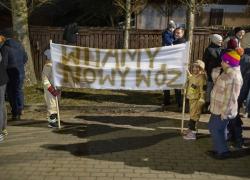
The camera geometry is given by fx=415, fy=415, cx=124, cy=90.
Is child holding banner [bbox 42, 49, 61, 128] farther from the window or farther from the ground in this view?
the window

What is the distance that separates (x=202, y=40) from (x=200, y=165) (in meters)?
7.48

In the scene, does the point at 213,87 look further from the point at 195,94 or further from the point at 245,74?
the point at 245,74

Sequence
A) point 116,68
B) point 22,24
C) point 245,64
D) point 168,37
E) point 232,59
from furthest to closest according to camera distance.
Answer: point 22,24, point 168,37, point 116,68, point 245,64, point 232,59

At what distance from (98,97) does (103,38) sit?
11.8 feet

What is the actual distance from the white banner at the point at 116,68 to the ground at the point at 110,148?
0.87 meters

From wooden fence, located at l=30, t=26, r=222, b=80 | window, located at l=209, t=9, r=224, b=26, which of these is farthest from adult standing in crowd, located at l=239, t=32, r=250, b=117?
window, located at l=209, t=9, r=224, b=26

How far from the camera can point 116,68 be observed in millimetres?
7910

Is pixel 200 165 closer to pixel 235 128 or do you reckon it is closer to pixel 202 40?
pixel 235 128

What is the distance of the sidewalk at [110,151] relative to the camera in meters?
5.93

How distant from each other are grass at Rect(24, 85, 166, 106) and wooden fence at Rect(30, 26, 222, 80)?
2.46 m

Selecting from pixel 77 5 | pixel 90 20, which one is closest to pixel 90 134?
pixel 90 20

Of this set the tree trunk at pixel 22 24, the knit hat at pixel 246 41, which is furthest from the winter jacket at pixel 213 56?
the tree trunk at pixel 22 24

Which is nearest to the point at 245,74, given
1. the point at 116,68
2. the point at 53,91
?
the point at 116,68

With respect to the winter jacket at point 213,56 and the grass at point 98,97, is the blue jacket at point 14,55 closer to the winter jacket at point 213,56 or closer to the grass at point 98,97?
the grass at point 98,97
